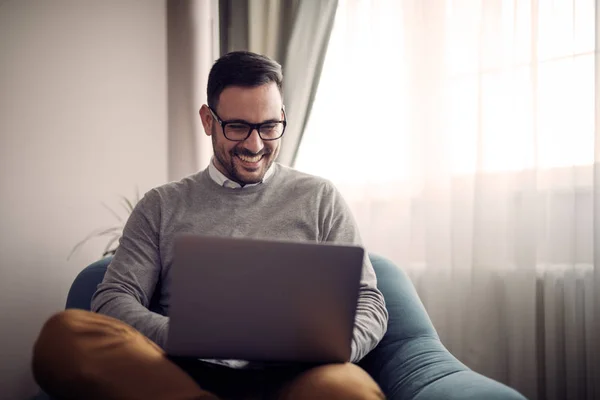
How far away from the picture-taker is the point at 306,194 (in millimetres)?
1595

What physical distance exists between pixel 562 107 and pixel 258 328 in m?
1.37

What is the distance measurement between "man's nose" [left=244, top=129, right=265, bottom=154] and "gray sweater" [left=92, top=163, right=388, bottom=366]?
0.39 ft

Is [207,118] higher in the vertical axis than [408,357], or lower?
higher

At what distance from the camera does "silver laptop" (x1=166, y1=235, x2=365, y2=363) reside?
907mm

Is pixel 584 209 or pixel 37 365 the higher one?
pixel 584 209

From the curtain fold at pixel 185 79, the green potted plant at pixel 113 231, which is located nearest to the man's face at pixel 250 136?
the green potted plant at pixel 113 231

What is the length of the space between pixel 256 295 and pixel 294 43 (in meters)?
1.71

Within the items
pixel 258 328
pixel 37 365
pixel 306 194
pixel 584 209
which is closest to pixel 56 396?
pixel 37 365

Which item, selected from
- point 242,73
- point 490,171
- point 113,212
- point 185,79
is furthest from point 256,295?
point 185,79

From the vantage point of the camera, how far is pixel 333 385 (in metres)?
0.95

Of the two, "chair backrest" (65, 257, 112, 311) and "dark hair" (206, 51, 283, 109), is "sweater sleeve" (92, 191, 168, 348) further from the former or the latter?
"dark hair" (206, 51, 283, 109)

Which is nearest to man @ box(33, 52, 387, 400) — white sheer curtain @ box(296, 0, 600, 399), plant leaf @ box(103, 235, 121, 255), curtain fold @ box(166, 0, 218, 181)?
white sheer curtain @ box(296, 0, 600, 399)

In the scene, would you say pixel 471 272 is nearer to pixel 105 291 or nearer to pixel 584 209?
pixel 584 209

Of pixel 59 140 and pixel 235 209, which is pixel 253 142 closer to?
pixel 235 209
